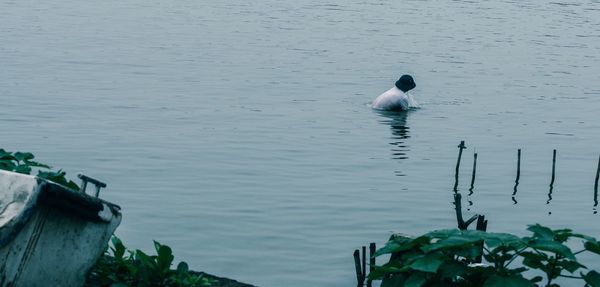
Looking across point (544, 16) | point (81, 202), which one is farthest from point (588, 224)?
point (544, 16)

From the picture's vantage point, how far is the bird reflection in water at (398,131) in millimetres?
22755

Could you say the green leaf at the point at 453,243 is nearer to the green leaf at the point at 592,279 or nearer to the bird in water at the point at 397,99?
the green leaf at the point at 592,279

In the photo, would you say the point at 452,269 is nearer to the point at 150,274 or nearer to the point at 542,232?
the point at 542,232

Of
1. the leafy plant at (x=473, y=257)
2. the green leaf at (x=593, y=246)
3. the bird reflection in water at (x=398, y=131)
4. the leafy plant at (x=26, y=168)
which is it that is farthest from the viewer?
the bird reflection in water at (x=398, y=131)

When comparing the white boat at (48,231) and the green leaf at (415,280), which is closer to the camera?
the green leaf at (415,280)

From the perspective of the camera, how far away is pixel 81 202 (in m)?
8.27

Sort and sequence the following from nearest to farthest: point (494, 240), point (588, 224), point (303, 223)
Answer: point (494, 240) → point (303, 223) → point (588, 224)

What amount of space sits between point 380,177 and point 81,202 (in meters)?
12.3

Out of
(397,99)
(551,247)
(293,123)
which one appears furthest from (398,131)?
(551,247)

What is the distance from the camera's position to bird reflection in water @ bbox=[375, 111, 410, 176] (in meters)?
22.8

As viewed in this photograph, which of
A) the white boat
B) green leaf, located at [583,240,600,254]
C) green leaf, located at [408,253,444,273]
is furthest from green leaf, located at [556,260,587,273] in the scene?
the white boat

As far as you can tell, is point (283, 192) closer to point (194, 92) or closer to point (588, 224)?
point (588, 224)

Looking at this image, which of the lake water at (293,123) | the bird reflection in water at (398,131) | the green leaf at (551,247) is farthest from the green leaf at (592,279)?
the bird reflection in water at (398,131)

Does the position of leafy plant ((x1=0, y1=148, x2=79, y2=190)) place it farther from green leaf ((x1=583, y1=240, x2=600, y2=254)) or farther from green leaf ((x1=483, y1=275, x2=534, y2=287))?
green leaf ((x1=583, y1=240, x2=600, y2=254))
